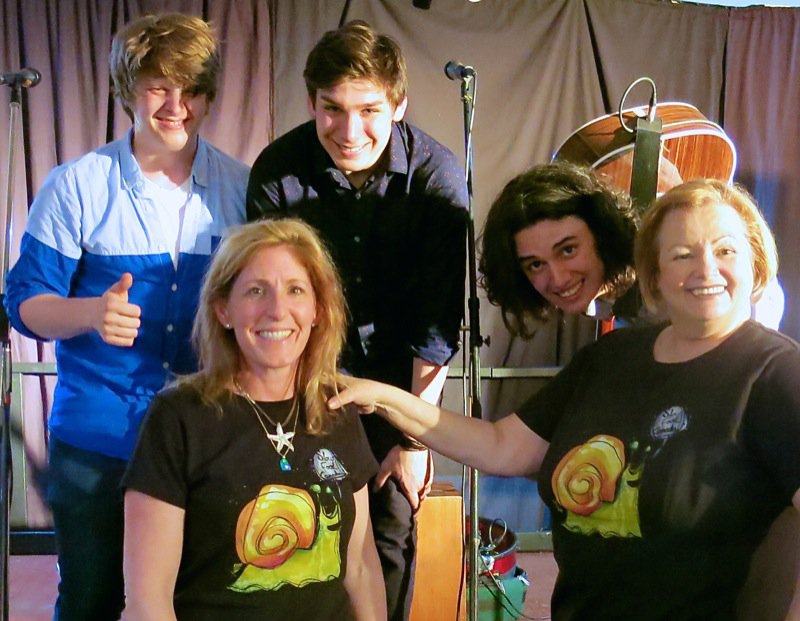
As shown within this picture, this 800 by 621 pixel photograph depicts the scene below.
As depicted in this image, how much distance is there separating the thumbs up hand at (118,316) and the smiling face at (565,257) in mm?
782

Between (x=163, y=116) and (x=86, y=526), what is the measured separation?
0.77 m

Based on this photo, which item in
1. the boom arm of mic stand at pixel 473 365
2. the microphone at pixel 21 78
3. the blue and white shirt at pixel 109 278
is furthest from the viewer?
the microphone at pixel 21 78

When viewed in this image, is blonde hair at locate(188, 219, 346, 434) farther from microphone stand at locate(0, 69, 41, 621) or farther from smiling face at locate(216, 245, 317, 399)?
microphone stand at locate(0, 69, 41, 621)

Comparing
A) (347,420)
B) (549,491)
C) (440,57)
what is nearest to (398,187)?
(347,420)

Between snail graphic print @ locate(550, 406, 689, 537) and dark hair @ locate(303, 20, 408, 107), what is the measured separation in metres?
0.76

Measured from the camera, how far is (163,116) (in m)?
1.41

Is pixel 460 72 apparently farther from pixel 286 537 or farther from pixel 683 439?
pixel 286 537

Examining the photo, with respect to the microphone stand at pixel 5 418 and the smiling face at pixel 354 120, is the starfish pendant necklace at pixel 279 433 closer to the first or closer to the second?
the smiling face at pixel 354 120

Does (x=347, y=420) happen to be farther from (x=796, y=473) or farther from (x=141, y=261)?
(x=796, y=473)

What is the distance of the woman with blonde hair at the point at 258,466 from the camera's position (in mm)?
1187

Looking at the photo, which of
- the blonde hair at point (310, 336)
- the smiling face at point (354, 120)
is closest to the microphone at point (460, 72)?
the smiling face at point (354, 120)

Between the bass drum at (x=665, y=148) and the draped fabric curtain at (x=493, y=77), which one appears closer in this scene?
the bass drum at (x=665, y=148)

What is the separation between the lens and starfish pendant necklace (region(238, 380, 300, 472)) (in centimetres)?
124

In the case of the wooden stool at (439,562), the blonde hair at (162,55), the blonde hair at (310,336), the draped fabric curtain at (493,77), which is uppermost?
the draped fabric curtain at (493,77)
